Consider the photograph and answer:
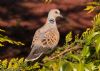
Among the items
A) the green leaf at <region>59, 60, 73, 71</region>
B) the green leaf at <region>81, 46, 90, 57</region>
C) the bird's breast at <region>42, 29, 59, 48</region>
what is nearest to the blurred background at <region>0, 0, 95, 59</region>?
the bird's breast at <region>42, 29, 59, 48</region>

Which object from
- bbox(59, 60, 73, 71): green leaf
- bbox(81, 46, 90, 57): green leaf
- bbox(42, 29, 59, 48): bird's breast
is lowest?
bbox(42, 29, 59, 48): bird's breast

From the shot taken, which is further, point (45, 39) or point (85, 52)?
point (45, 39)

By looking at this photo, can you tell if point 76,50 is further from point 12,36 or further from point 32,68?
point 12,36

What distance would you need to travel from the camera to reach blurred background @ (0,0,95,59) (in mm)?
6754

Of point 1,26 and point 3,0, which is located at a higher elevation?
point 3,0

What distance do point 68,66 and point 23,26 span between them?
18.1ft

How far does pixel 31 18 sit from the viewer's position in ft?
24.3

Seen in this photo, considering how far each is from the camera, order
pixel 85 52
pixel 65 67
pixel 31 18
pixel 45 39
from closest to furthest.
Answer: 1. pixel 65 67
2. pixel 85 52
3. pixel 45 39
4. pixel 31 18

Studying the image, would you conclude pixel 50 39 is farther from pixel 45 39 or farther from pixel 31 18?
pixel 31 18

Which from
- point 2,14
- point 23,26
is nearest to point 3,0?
point 2,14

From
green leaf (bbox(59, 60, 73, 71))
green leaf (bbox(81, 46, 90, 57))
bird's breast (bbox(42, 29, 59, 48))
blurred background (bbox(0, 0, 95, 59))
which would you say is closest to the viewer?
green leaf (bbox(59, 60, 73, 71))

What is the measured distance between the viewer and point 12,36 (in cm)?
674

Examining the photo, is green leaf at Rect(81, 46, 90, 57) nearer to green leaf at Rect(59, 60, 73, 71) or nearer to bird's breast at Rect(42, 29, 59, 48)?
green leaf at Rect(59, 60, 73, 71)

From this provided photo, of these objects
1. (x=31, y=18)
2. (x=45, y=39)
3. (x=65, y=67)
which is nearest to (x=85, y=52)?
(x=65, y=67)
